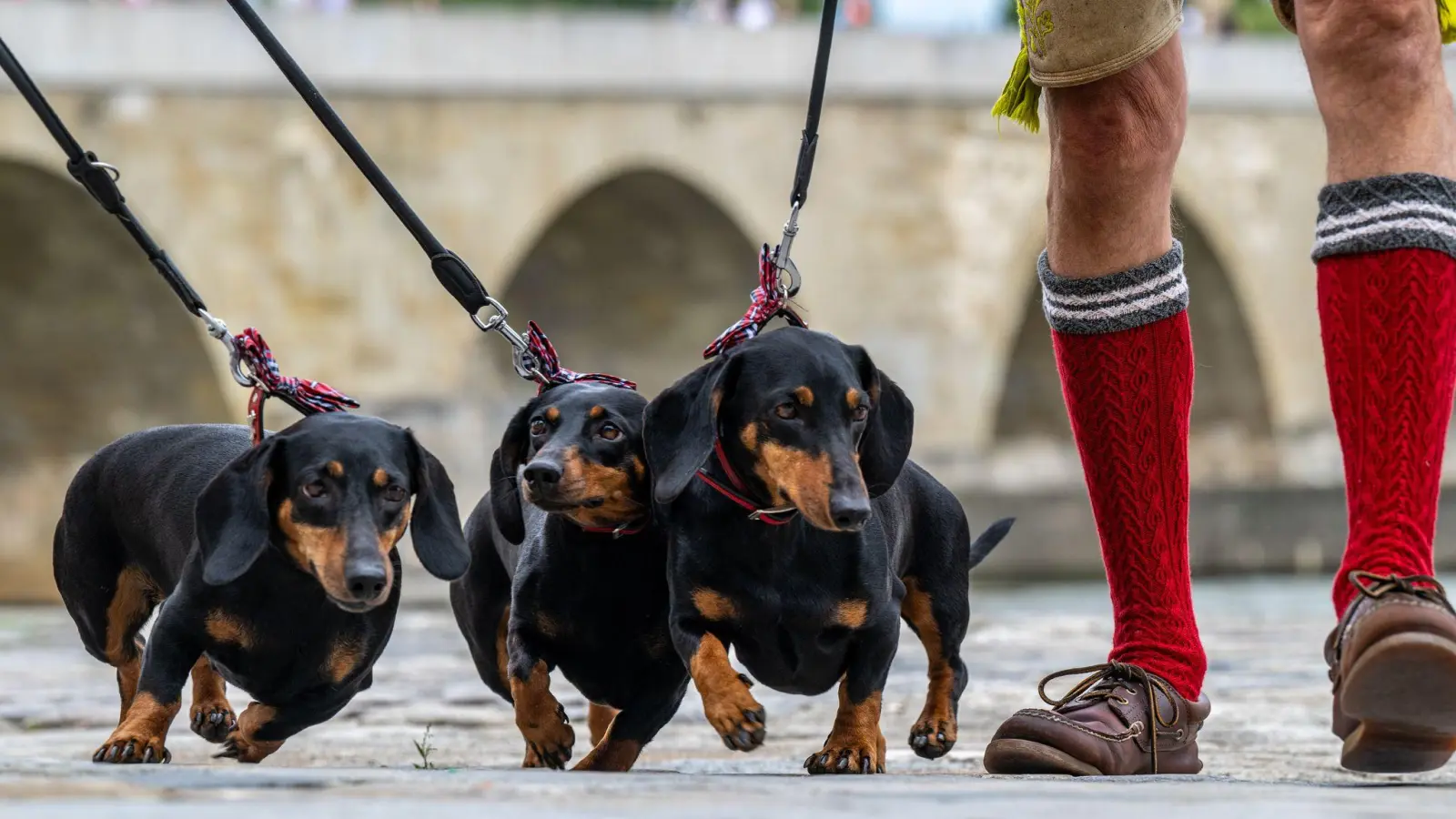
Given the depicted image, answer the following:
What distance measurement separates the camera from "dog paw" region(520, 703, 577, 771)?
137 inches

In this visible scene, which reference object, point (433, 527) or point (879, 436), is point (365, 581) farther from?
point (879, 436)

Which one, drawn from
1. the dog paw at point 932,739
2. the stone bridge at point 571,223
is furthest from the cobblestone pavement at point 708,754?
the stone bridge at point 571,223

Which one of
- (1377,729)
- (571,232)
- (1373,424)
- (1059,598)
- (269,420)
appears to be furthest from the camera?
(571,232)

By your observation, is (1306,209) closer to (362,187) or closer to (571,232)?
(571,232)

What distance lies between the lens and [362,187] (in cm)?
1742

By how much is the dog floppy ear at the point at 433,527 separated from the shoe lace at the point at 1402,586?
142 centimetres

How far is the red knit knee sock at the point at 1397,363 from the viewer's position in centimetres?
306

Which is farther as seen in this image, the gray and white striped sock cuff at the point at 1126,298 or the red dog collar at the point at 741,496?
the gray and white striped sock cuff at the point at 1126,298

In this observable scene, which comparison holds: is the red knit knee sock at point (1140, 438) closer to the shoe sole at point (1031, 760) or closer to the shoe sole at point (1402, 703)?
the shoe sole at point (1031, 760)

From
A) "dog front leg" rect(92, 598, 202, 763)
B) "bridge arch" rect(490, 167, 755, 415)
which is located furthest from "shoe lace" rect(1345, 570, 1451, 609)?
"bridge arch" rect(490, 167, 755, 415)

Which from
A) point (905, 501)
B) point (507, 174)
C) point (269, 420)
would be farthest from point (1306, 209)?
point (905, 501)

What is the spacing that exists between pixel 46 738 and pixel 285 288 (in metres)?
13.2

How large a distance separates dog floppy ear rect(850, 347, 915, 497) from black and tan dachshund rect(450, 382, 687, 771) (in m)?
0.42

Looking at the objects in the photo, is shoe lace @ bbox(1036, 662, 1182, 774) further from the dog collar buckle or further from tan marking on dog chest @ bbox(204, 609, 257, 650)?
tan marking on dog chest @ bbox(204, 609, 257, 650)
